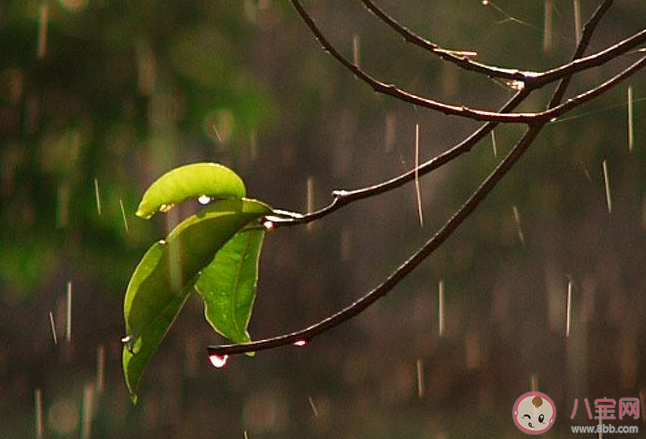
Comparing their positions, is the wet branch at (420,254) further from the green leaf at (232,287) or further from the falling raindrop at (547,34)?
the falling raindrop at (547,34)

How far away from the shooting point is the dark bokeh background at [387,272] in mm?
6059

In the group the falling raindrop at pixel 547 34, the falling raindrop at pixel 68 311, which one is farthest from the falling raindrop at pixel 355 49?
the falling raindrop at pixel 68 311

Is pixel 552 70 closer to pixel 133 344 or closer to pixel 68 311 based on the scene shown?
pixel 133 344

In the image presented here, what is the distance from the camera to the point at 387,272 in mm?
6766

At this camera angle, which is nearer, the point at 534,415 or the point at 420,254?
the point at 420,254

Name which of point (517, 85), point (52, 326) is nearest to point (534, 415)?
point (52, 326)

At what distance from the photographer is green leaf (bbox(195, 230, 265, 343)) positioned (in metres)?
0.58

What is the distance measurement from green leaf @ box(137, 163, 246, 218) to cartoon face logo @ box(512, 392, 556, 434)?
14.8ft

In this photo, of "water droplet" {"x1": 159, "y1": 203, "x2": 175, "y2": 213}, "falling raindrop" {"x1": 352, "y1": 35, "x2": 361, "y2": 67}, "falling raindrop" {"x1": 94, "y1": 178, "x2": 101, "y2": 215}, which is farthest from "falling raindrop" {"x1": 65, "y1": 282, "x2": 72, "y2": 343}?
"water droplet" {"x1": 159, "y1": 203, "x2": 175, "y2": 213}

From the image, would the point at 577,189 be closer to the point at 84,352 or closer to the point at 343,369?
the point at 343,369

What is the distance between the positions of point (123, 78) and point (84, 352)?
4.37m

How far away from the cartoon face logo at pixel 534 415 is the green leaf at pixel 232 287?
4500 mm

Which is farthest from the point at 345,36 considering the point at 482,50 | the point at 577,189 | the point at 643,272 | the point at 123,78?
the point at 123,78

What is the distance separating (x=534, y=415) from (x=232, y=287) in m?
4.97
